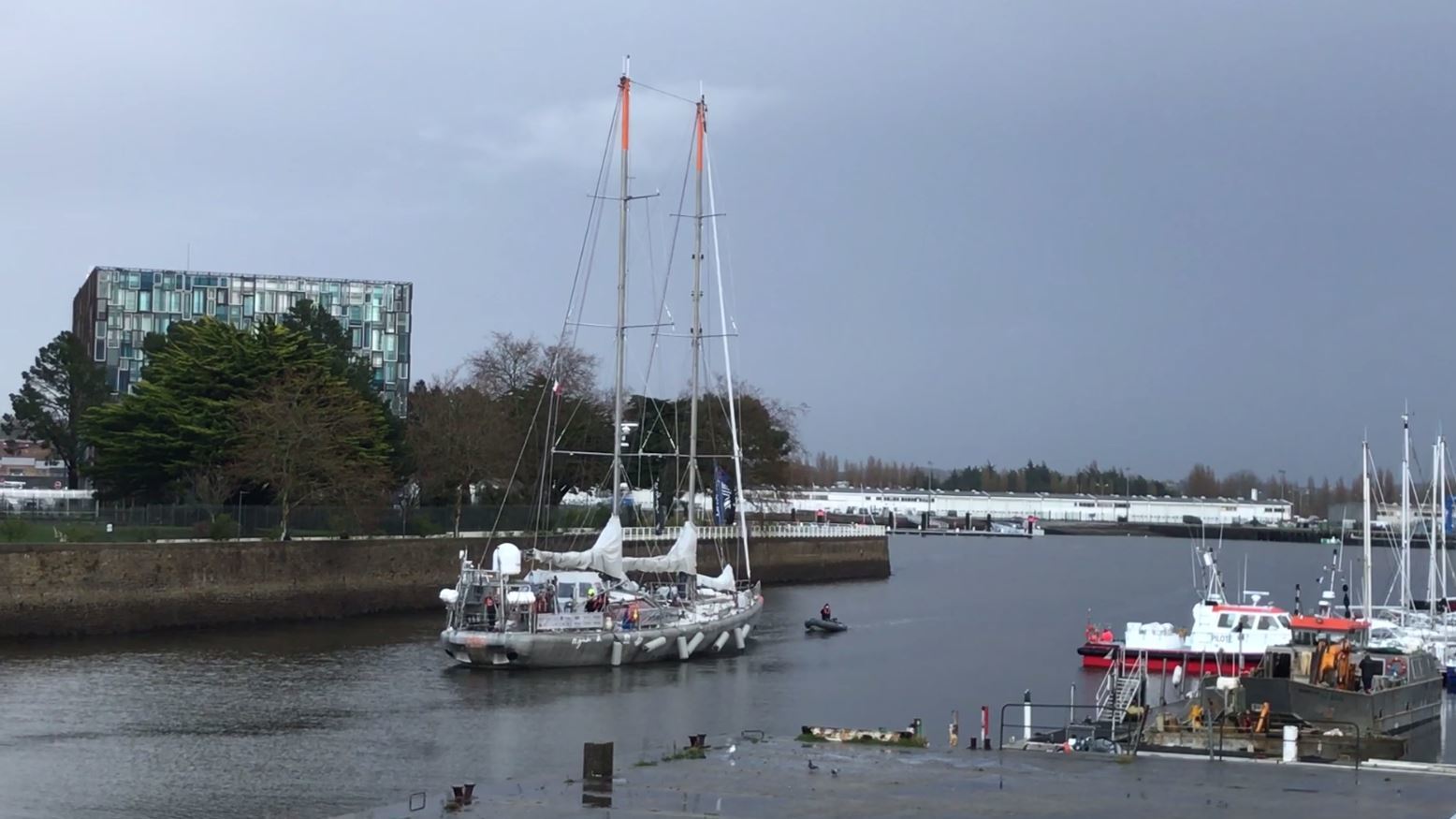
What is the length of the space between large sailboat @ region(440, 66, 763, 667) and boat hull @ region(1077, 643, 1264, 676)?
1398 centimetres

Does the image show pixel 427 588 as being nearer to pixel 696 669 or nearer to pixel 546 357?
pixel 696 669

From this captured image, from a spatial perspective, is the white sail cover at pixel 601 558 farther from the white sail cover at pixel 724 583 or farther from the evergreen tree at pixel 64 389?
the evergreen tree at pixel 64 389

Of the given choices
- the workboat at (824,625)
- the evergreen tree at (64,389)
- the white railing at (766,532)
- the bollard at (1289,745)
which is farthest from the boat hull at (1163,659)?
the evergreen tree at (64,389)

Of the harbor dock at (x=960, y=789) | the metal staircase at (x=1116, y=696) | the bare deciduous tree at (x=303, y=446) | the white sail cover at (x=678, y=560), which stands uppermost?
the bare deciduous tree at (x=303, y=446)

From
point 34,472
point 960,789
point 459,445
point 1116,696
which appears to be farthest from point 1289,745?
point 34,472

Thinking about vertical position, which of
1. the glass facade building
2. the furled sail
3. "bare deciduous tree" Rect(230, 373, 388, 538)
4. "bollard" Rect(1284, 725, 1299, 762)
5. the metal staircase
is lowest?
the metal staircase

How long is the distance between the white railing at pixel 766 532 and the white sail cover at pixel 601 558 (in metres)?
16.0

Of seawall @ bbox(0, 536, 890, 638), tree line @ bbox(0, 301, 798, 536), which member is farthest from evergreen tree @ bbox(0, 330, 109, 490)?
seawall @ bbox(0, 536, 890, 638)

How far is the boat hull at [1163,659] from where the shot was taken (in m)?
61.2

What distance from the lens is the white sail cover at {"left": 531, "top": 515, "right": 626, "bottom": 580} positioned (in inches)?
2479

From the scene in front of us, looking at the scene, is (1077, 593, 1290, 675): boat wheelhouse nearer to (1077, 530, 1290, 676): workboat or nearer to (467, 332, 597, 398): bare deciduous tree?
(1077, 530, 1290, 676): workboat

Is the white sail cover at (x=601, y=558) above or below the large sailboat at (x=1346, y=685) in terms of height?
above

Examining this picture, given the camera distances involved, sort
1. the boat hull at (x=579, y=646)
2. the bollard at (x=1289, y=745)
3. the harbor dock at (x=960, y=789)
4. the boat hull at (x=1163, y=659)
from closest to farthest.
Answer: the harbor dock at (x=960, y=789) < the bollard at (x=1289, y=745) < the boat hull at (x=579, y=646) < the boat hull at (x=1163, y=659)

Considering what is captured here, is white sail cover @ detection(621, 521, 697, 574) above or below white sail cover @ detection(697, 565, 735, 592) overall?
above
